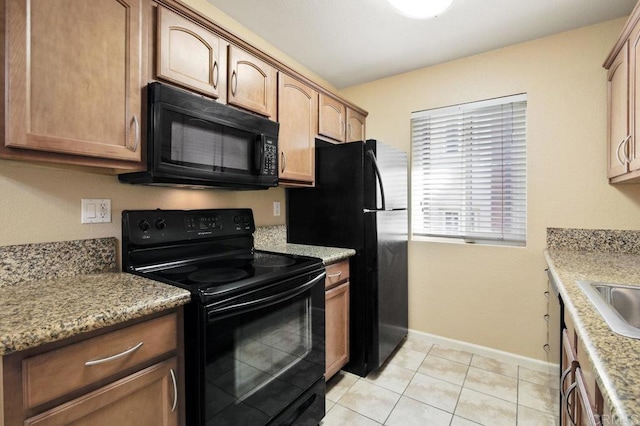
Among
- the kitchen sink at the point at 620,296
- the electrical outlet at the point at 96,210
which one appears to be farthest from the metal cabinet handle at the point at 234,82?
the kitchen sink at the point at 620,296

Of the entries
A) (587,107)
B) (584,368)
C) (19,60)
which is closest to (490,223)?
(587,107)

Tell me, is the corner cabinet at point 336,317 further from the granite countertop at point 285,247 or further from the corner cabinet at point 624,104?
the corner cabinet at point 624,104

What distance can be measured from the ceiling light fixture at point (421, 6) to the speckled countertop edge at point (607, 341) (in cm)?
142

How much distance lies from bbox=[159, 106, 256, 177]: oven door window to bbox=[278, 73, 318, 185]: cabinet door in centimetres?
33

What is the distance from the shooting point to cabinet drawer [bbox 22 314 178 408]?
778mm

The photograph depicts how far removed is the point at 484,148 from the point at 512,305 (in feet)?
4.00

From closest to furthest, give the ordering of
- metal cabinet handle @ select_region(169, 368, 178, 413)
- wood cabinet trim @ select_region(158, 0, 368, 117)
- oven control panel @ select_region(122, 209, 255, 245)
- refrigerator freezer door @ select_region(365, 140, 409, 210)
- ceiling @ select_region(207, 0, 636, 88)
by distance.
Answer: metal cabinet handle @ select_region(169, 368, 178, 413), wood cabinet trim @ select_region(158, 0, 368, 117), oven control panel @ select_region(122, 209, 255, 245), ceiling @ select_region(207, 0, 636, 88), refrigerator freezer door @ select_region(365, 140, 409, 210)

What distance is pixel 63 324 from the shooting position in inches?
31.3

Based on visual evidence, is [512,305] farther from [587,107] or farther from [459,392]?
[587,107]

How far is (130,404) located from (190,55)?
55.7 inches

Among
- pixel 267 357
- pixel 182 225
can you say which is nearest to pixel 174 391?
pixel 267 357

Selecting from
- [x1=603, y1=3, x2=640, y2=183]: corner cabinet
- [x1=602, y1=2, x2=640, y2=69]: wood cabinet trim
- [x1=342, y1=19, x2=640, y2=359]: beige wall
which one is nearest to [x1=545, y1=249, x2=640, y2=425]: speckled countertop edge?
[x1=603, y1=3, x2=640, y2=183]: corner cabinet

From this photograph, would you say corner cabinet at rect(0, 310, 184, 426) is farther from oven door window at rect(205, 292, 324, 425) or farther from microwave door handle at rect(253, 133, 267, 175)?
microwave door handle at rect(253, 133, 267, 175)

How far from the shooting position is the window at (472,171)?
229 cm
